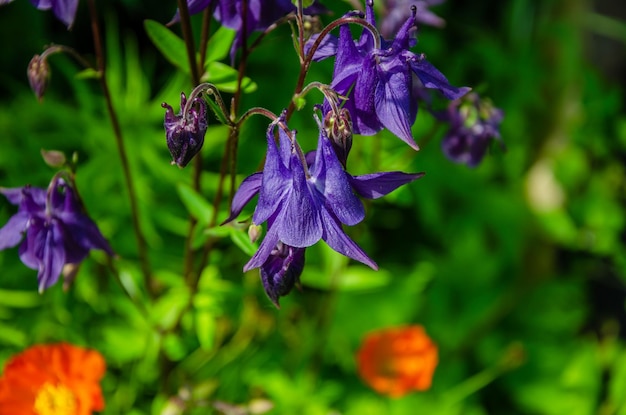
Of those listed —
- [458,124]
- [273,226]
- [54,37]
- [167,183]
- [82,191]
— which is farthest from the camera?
[54,37]

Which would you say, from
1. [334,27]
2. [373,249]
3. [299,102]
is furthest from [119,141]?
[373,249]

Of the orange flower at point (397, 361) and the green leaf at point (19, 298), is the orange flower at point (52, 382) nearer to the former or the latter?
the green leaf at point (19, 298)

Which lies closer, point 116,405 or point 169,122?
point 169,122

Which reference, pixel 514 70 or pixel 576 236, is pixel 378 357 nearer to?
pixel 576 236

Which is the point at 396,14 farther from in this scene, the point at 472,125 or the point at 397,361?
the point at 397,361

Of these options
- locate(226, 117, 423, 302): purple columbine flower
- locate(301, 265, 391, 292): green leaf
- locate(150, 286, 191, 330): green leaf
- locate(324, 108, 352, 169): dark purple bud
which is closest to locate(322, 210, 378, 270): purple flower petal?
locate(226, 117, 423, 302): purple columbine flower

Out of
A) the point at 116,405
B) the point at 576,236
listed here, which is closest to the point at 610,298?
the point at 576,236

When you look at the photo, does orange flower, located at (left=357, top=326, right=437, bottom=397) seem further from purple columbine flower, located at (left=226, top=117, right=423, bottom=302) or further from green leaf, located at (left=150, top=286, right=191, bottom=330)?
purple columbine flower, located at (left=226, top=117, right=423, bottom=302)
